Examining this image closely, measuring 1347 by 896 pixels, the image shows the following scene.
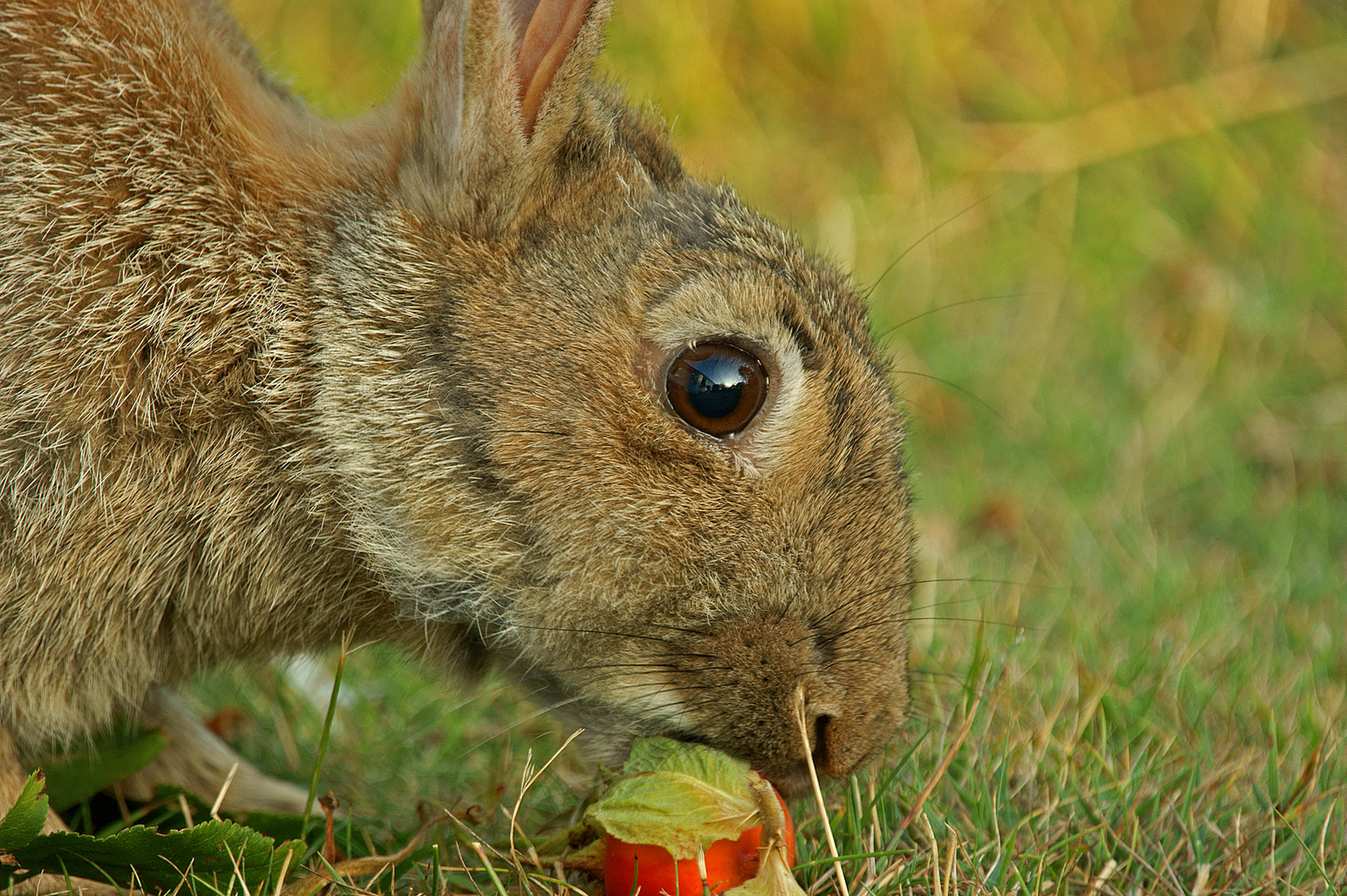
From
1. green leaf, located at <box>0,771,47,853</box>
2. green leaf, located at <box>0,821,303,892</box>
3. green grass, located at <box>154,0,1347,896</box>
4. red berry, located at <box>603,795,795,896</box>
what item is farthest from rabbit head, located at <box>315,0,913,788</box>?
green leaf, located at <box>0,771,47,853</box>

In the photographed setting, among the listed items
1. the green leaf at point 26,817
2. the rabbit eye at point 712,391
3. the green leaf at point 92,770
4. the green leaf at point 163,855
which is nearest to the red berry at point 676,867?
the green leaf at point 163,855

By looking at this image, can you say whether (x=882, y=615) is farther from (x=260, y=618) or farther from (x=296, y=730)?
(x=296, y=730)

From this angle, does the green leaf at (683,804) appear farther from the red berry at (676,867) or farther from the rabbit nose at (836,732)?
the rabbit nose at (836,732)

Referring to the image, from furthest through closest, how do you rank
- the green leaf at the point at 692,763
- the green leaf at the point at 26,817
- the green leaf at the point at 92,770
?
the green leaf at the point at 92,770
the green leaf at the point at 692,763
the green leaf at the point at 26,817

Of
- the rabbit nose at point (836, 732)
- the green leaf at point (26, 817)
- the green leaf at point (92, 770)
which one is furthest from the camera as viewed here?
the green leaf at point (92, 770)

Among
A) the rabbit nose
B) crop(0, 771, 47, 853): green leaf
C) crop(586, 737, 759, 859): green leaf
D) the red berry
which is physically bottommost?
crop(0, 771, 47, 853): green leaf

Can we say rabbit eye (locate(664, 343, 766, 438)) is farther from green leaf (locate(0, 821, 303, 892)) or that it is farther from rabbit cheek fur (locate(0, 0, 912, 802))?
green leaf (locate(0, 821, 303, 892))

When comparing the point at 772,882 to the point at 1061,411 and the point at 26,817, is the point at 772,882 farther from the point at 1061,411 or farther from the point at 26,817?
the point at 1061,411

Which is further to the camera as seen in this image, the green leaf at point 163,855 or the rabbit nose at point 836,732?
the rabbit nose at point 836,732
